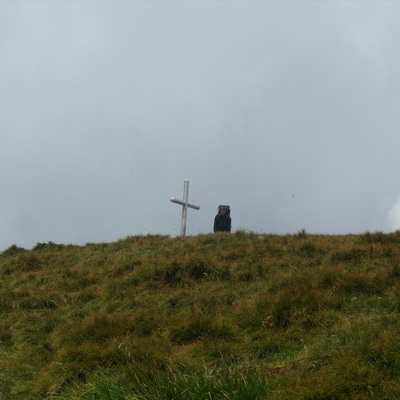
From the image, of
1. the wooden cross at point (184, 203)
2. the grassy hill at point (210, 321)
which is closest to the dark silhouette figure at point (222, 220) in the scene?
the wooden cross at point (184, 203)

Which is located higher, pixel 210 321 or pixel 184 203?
pixel 184 203

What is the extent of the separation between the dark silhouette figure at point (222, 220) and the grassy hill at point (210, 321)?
4660 mm

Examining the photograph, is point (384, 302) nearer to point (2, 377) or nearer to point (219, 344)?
point (219, 344)

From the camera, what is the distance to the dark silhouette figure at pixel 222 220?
2169 cm

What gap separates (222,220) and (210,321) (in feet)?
42.3

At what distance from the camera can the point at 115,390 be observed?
19.1 feet

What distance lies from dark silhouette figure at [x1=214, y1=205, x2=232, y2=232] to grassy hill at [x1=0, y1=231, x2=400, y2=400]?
4660mm

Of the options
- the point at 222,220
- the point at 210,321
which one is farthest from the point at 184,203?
the point at 210,321

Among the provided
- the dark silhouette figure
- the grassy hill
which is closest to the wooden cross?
the dark silhouette figure

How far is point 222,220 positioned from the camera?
2172cm

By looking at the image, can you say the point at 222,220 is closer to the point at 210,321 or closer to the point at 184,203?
the point at 184,203

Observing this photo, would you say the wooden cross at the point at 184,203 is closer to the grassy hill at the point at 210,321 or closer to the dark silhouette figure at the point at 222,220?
the dark silhouette figure at the point at 222,220

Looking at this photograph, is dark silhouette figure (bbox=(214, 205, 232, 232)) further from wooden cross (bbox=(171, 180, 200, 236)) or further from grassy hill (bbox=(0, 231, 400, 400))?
grassy hill (bbox=(0, 231, 400, 400))

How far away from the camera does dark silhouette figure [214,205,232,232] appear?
21.7 meters
